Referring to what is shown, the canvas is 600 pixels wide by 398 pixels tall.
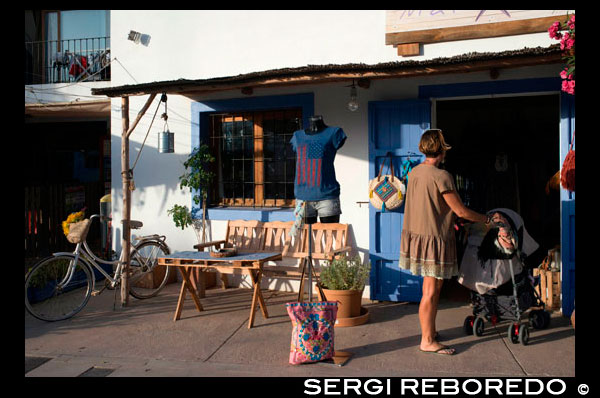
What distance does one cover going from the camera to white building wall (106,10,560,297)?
7176mm

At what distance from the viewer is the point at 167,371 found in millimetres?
4820

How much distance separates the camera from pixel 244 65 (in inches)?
310

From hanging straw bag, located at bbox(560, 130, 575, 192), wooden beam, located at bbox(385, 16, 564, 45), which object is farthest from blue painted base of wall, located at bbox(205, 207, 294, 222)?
hanging straw bag, located at bbox(560, 130, 575, 192)

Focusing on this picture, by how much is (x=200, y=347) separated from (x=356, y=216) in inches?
110

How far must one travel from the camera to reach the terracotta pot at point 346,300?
607cm

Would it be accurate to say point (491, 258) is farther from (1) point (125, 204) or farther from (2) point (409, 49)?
(1) point (125, 204)

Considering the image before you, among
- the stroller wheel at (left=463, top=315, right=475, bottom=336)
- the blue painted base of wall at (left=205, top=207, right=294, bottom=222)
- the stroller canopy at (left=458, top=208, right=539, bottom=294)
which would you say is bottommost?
the stroller wheel at (left=463, top=315, right=475, bottom=336)

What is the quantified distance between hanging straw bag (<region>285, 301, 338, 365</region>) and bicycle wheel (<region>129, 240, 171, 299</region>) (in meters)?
3.28

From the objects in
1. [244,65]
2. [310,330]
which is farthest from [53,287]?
[244,65]

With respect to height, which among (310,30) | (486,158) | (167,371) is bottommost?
(167,371)

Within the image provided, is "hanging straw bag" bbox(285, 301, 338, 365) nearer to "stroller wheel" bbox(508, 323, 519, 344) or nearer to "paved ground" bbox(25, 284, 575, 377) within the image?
"paved ground" bbox(25, 284, 575, 377)

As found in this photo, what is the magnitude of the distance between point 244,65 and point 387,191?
2.73 m

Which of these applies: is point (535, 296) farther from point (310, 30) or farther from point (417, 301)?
point (310, 30)

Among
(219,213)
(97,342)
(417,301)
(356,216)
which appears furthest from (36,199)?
(417,301)
